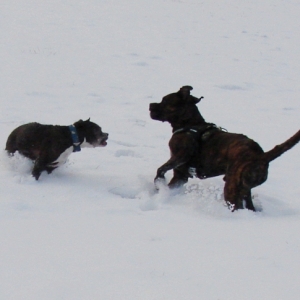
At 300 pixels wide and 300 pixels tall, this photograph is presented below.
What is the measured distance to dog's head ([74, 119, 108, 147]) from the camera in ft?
20.8

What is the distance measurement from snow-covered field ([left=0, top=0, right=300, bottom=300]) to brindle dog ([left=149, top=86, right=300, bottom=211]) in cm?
24

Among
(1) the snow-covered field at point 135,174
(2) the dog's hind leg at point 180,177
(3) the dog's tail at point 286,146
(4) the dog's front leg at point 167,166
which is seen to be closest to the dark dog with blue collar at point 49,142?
(1) the snow-covered field at point 135,174

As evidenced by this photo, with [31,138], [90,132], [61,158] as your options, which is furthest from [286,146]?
[31,138]

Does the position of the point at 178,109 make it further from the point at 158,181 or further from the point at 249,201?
the point at 249,201

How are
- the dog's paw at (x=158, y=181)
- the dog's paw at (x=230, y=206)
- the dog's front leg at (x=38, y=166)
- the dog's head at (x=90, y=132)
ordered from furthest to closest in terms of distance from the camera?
the dog's head at (x=90, y=132) < the dog's paw at (x=158, y=181) < the dog's front leg at (x=38, y=166) < the dog's paw at (x=230, y=206)

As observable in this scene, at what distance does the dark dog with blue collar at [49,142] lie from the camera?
6.07 m

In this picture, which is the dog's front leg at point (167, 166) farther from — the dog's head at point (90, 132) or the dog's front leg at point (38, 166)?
the dog's front leg at point (38, 166)

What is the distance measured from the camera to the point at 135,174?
6672mm

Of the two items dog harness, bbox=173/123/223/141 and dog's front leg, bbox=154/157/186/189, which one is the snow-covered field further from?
dog harness, bbox=173/123/223/141

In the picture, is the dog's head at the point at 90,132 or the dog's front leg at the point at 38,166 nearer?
the dog's front leg at the point at 38,166

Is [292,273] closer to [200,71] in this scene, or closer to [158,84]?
[158,84]

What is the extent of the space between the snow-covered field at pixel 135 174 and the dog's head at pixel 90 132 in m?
0.45

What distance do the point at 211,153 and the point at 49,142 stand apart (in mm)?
1996

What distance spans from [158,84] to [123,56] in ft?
7.56
